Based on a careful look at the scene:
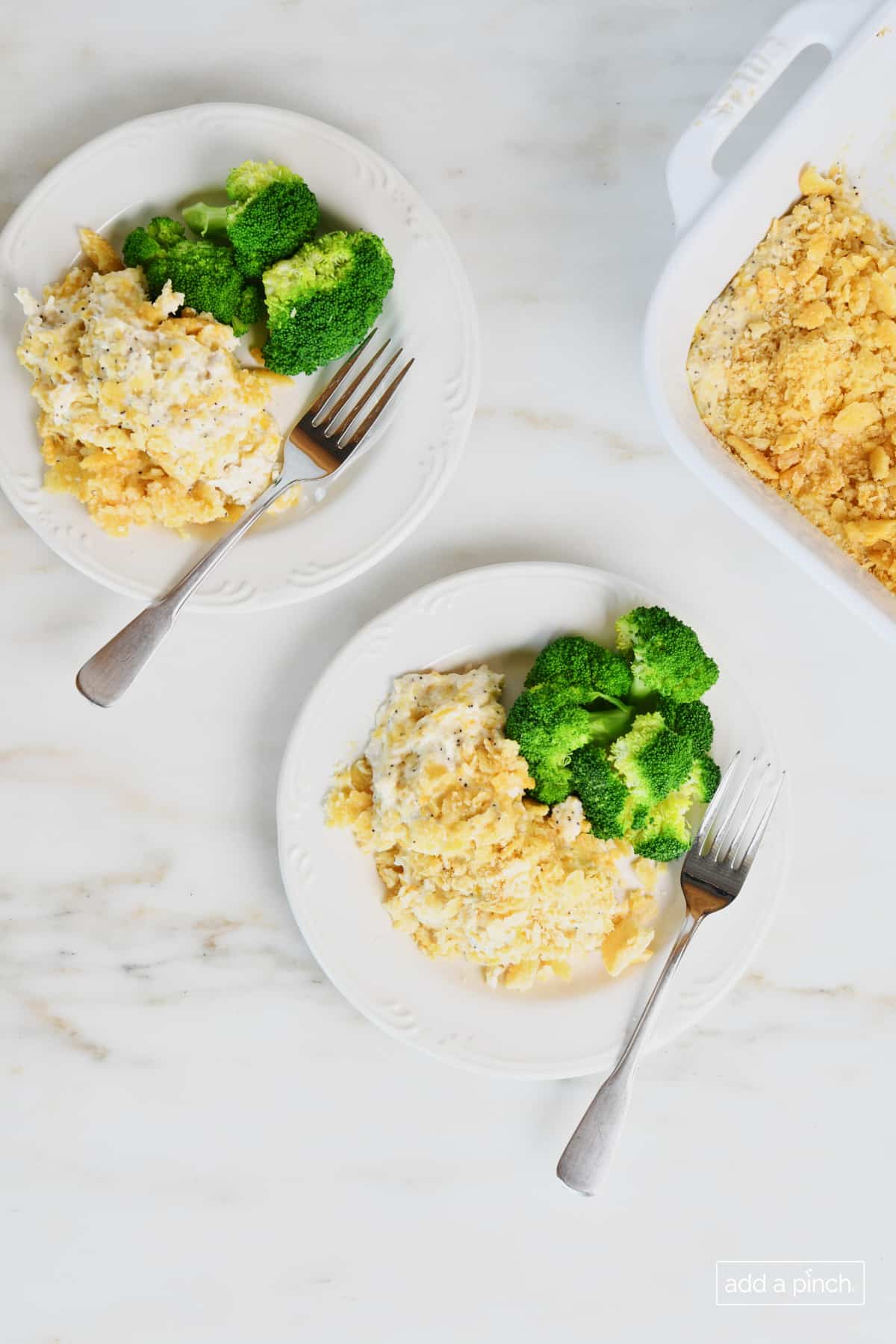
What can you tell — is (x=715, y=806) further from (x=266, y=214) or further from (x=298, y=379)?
(x=266, y=214)

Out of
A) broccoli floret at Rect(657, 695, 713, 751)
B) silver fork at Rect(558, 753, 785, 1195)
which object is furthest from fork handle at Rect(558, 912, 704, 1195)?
broccoli floret at Rect(657, 695, 713, 751)

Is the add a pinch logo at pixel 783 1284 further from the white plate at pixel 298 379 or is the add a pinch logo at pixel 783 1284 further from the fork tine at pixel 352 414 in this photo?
the fork tine at pixel 352 414

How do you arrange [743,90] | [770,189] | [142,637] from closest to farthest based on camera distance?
[743,90] < [770,189] < [142,637]

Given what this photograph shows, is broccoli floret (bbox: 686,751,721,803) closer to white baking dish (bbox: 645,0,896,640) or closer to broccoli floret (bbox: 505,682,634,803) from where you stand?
broccoli floret (bbox: 505,682,634,803)

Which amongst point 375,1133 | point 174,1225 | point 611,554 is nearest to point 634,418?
point 611,554

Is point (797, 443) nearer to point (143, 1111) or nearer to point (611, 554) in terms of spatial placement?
point (611, 554)

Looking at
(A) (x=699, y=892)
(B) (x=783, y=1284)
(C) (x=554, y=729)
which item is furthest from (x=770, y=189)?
(B) (x=783, y=1284)
